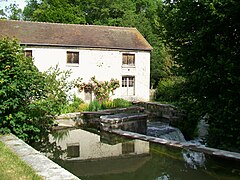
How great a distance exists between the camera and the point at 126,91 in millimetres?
24828

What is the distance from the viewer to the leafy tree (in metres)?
8.21

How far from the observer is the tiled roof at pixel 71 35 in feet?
70.9

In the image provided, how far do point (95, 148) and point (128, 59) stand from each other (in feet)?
53.3

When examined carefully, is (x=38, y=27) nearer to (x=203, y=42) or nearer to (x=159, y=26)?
(x=159, y=26)

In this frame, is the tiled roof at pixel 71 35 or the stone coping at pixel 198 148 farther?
the tiled roof at pixel 71 35

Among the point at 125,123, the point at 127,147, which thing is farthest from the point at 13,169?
the point at 125,123

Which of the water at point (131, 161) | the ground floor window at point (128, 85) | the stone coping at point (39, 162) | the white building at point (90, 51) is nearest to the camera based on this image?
the stone coping at point (39, 162)

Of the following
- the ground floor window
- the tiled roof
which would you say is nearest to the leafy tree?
the tiled roof

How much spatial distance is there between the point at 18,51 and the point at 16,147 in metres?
3.42

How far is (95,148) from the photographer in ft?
30.0

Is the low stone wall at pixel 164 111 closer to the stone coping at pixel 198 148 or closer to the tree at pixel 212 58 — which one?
the stone coping at pixel 198 148

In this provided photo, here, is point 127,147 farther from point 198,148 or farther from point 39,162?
point 39,162

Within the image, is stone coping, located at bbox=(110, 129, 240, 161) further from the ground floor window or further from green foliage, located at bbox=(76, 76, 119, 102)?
the ground floor window

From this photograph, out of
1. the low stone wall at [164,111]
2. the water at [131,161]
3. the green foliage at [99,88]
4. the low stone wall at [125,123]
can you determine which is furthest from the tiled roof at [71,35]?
the water at [131,161]
